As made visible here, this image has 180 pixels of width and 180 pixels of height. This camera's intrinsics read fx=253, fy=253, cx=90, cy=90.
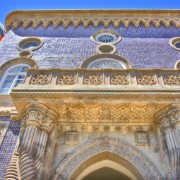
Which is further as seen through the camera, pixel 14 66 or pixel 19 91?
pixel 14 66

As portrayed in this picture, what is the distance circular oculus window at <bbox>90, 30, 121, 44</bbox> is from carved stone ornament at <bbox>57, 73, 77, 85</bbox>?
5.52 meters

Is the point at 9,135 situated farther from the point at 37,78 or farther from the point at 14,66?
the point at 14,66

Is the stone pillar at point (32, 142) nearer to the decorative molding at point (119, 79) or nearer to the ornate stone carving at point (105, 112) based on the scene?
the ornate stone carving at point (105, 112)

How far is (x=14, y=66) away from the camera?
1288cm

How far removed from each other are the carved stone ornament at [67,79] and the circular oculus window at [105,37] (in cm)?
552

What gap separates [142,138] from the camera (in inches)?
331

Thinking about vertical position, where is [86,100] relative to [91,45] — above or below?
below

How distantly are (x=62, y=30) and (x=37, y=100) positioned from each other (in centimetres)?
837

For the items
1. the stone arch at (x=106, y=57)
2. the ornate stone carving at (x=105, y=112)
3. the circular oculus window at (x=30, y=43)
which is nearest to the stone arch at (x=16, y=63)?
the circular oculus window at (x=30, y=43)

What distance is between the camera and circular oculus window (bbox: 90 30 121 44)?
1439 cm

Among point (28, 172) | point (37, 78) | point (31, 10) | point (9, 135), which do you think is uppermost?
point (31, 10)

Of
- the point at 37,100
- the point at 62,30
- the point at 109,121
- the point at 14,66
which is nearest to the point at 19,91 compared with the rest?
the point at 37,100

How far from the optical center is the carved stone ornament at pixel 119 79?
28.9ft

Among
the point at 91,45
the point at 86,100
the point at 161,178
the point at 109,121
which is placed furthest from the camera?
the point at 91,45
